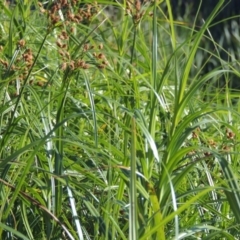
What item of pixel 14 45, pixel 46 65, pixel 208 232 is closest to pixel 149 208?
pixel 208 232

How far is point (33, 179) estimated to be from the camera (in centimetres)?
265

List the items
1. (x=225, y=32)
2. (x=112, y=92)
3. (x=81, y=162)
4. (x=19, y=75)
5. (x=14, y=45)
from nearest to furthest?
(x=81, y=162) → (x=19, y=75) → (x=112, y=92) → (x=14, y=45) → (x=225, y=32)

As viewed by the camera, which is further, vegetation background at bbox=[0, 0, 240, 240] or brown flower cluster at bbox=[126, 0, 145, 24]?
brown flower cluster at bbox=[126, 0, 145, 24]

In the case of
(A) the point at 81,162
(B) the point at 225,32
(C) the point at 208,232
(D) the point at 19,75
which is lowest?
(B) the point at 225,32

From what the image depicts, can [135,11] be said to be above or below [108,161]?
above

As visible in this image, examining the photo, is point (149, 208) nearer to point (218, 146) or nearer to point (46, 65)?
point (218, 146)

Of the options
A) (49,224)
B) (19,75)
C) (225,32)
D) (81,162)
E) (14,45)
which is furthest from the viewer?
(225,32)

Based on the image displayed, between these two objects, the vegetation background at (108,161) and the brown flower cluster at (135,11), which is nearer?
the vegetation background at (108,161)

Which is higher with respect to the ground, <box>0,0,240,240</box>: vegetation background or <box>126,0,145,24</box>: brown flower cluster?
<box>126,0,145,24</box>: brown flower cluster

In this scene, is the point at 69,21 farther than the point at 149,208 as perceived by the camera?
Yes

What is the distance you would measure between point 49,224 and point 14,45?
1100 mm

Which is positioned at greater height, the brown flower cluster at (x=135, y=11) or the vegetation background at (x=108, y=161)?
the brown flower cluster at (x=135, y=11)

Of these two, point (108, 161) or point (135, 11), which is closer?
point (108, 161)

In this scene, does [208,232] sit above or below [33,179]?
below
